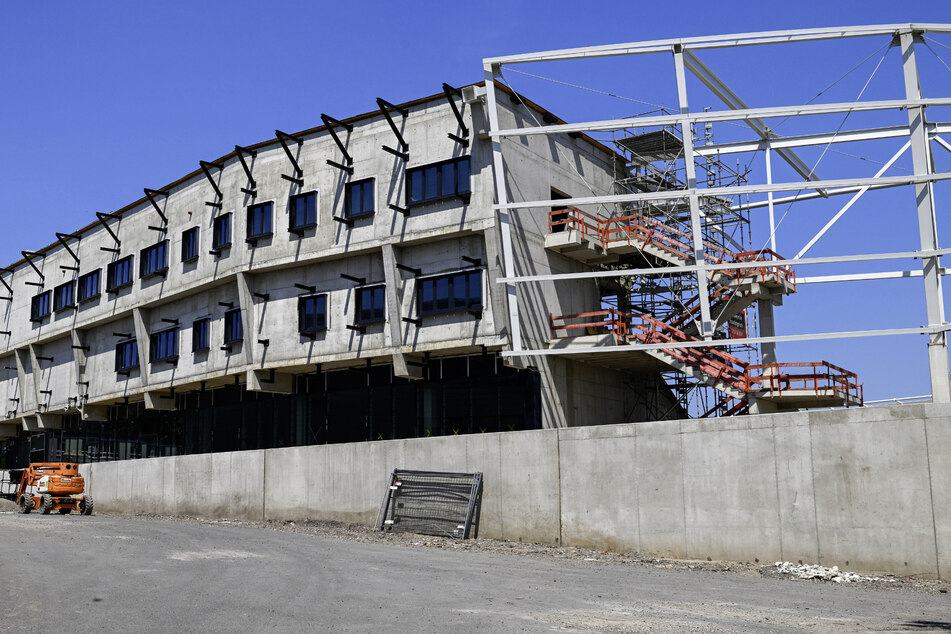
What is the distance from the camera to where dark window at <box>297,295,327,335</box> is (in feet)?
119

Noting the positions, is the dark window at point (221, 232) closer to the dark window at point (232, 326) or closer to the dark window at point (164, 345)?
the dark window at point (232, 326)

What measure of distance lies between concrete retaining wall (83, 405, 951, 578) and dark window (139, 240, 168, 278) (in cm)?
1680

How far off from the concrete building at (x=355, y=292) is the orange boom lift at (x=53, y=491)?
629cm

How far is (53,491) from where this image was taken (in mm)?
37406

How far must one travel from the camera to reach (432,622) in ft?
43.6

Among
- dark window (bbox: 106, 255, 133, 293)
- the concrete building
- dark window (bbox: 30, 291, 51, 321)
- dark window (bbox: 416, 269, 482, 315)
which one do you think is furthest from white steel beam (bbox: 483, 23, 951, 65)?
Answer: dark window (bbox: 30, 291, 51, 321)

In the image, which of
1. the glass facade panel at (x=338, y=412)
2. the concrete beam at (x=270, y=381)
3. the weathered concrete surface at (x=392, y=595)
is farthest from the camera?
the concrete beam at (x=270, y=381)

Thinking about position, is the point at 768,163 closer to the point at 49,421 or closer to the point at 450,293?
the point at 450,293

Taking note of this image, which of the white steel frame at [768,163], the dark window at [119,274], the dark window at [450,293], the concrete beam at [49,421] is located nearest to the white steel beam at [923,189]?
the white steel frame at [768,163]

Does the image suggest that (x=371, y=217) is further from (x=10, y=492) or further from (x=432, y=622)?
(x=10, y=492)

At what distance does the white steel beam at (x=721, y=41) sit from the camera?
25.7 metres

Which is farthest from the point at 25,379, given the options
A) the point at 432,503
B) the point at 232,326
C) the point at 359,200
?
the point at 432,503

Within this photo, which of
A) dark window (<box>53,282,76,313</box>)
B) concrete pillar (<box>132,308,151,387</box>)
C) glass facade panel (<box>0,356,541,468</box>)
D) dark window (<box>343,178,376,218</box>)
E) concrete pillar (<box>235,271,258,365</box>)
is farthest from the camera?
dark window (<box>53,282,76,313</box>)

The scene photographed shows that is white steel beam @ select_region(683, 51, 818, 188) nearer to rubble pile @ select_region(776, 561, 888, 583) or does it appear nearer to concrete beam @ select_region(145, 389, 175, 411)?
rubble pile @ select_region(776, 561, 888, 583)
